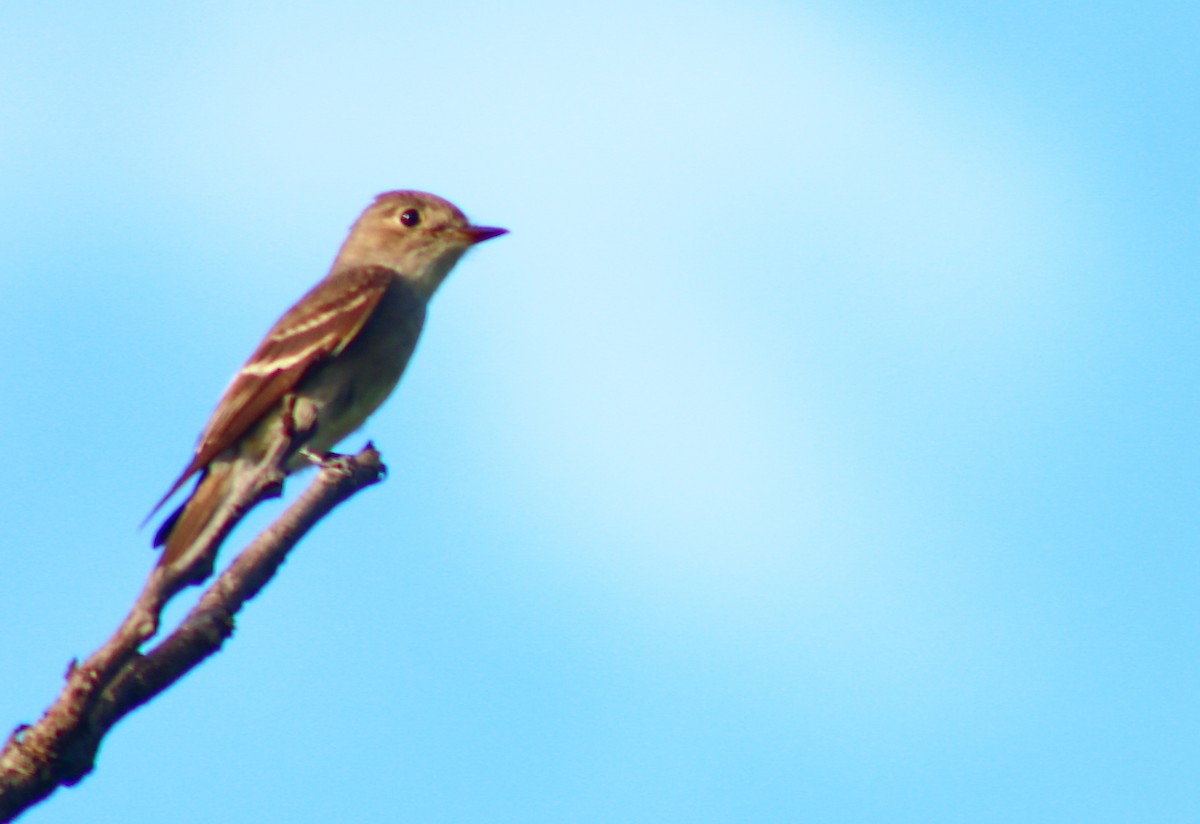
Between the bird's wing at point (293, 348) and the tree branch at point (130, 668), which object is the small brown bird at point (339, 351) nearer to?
the bird's wing at point (293, 348)

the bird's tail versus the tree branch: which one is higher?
the bird's tail

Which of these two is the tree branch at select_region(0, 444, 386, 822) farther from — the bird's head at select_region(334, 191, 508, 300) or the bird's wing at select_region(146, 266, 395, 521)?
the bird's head at select_region(334, 191, 508, 300)

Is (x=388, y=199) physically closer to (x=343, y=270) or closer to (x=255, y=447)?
(x=343, y=270)

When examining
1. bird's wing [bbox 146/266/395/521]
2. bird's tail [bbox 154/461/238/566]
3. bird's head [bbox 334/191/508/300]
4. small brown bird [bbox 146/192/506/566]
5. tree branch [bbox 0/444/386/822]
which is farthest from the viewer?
bird's head [bbox 334/191/508/300]

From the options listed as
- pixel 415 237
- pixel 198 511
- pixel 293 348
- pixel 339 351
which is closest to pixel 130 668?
pixel 198 511

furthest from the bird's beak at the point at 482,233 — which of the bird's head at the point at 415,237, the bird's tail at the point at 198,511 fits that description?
the bird's tail at the point at 198,511

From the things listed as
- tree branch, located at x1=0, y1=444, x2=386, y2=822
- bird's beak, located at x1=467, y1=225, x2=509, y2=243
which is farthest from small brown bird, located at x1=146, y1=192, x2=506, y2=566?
tree branch, located at x1=0, y1=444, x2=386, y2=822
